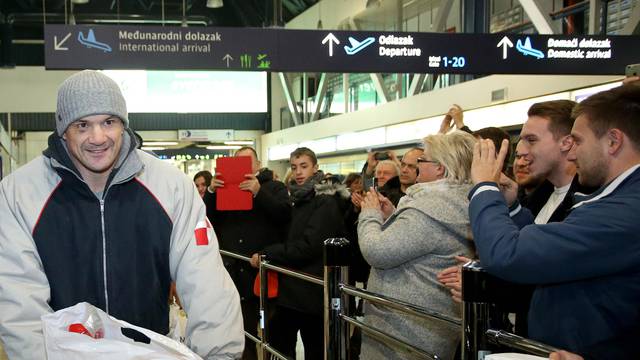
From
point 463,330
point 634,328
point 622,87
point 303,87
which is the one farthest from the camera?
point 303,87

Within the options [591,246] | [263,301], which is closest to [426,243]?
[591,246]

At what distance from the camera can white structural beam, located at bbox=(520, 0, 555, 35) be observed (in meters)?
9.67

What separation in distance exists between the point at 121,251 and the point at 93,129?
381 mm

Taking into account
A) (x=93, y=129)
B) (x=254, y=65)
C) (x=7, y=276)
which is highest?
(x=254, y=65)

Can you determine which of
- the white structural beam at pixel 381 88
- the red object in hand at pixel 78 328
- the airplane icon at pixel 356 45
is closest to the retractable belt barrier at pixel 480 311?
the red object in hand at pixel 78 328

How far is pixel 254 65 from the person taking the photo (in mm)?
7688

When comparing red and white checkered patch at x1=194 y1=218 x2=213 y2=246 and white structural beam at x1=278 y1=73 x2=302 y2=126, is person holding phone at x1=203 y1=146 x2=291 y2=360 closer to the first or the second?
red and white checkered patch at x1=194 y1=218 x2=213 y2=246

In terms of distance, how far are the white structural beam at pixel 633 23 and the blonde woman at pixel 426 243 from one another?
6645mm

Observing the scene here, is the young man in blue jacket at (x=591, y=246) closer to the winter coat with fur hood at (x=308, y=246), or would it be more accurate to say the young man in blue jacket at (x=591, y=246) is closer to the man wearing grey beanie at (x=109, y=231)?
the man wearing grey beanie at (x=109, y=231)

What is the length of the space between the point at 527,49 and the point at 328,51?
2.27m

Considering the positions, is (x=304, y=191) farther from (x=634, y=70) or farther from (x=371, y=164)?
(x=634, y=70)

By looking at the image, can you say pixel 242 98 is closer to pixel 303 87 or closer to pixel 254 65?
pixel 303 87

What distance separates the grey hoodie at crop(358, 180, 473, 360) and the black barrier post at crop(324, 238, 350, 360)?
1.19ft

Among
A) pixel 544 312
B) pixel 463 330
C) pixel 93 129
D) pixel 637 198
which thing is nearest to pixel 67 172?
pixel 93 129
